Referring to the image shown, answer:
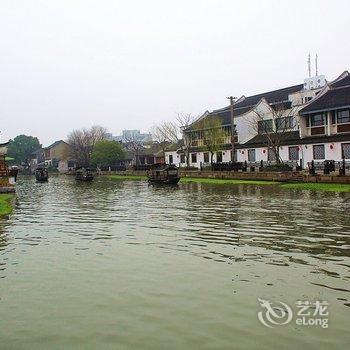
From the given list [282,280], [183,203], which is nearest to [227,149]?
[183,203]

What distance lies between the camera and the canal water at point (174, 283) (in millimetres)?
5848

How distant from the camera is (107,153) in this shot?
3132 inches

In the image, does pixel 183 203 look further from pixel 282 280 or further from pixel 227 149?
pixel 227 149

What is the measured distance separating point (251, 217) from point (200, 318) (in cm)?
1039

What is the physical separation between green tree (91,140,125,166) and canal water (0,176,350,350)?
64250 mm

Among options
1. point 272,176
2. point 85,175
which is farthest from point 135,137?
point 272,176

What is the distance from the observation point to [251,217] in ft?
54.1

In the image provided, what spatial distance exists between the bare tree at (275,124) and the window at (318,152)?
3484 millimetres

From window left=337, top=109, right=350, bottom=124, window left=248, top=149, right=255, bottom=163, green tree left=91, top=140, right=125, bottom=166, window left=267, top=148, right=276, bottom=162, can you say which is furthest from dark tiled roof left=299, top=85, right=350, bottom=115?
green tree left=91, top=140, right=125, bottom=166

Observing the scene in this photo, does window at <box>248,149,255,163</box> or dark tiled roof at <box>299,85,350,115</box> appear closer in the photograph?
dark tiled roof at <box>299,85,350,115</box>

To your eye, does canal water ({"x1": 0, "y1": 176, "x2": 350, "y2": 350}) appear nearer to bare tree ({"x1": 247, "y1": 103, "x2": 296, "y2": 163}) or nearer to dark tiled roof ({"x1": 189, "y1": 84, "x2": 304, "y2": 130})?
bare tree ({"x1": 247, "y1": 103, "x2": 296, "y2": 163})

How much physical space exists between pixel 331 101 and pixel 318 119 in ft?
7.32

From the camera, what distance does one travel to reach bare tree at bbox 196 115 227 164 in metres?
52.4

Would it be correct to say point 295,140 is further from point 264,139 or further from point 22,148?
point 22,148
